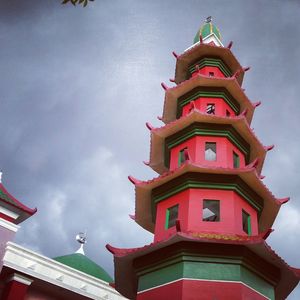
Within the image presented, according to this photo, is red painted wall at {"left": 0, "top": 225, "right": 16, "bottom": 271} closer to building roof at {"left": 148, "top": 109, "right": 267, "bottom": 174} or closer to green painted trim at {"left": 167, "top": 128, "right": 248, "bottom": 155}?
building roof at {"left": 148, "top": 109, "right": 267, "bottom": 174}

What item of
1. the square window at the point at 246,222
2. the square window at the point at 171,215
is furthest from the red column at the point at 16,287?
the square window at the point at 246,222

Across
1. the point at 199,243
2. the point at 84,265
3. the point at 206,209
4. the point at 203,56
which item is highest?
the point at 203,56

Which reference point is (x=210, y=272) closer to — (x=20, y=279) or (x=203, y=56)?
(x=20, y=279)

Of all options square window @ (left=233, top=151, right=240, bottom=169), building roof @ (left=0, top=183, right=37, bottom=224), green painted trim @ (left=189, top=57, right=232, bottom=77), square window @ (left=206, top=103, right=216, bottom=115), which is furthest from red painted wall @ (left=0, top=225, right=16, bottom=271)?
green painted trim @ (left=189, top=57, right=232, bottom=77)

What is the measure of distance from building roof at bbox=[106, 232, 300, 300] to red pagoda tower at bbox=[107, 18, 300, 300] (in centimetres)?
3

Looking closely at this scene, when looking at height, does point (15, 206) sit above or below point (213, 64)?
below

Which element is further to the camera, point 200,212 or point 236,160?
point 236,160

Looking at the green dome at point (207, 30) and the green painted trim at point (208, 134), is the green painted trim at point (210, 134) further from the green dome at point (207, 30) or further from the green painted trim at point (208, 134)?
the green dome at point (207, 30)

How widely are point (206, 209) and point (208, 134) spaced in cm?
335

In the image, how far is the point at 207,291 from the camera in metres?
13.8

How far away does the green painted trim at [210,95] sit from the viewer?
2172 centimetres

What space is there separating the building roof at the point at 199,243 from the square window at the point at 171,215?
2042 mm

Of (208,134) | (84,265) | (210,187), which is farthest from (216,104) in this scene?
(84,265)

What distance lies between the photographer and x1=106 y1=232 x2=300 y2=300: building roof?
14.3m
